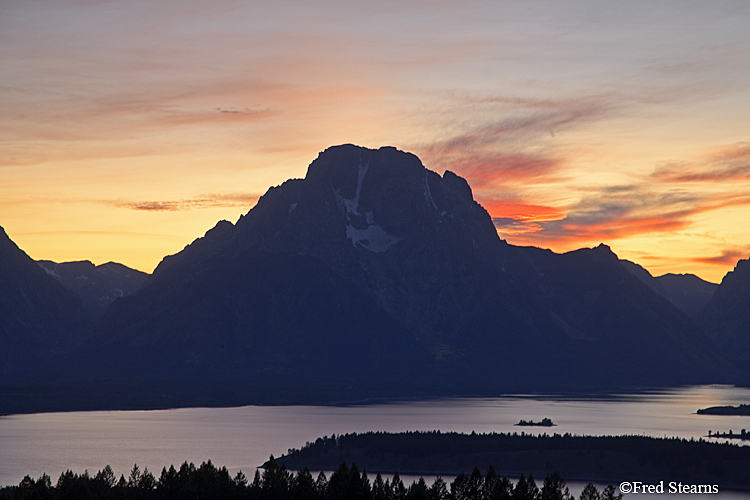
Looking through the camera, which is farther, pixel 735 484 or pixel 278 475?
pixel 735 484

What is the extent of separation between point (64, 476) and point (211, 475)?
2623 centimetres

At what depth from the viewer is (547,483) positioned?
146750 mm

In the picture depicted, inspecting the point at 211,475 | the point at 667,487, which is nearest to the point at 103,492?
the point at 211,475

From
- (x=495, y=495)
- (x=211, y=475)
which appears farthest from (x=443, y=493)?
(x=211, y=475)

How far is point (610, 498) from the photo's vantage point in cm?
15200

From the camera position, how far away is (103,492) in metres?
147

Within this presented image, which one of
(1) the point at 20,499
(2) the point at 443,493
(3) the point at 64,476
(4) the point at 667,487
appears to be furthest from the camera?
(4) the point at 667,487

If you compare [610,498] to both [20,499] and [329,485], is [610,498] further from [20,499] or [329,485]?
[20,499]

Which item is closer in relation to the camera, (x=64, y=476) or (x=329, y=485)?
(x=329, y=485)

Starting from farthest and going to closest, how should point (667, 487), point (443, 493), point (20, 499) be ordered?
point (667, 487)
point (443, 493)
point (20, 499)

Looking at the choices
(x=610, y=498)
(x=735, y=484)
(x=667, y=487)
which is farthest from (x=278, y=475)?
(x=735, y=484)

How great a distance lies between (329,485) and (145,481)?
27325 millimetres

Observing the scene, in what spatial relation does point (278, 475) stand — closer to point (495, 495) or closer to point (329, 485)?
point (329, 485)

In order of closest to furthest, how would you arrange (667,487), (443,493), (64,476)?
(443,493)
(64,476)
(667,487)
